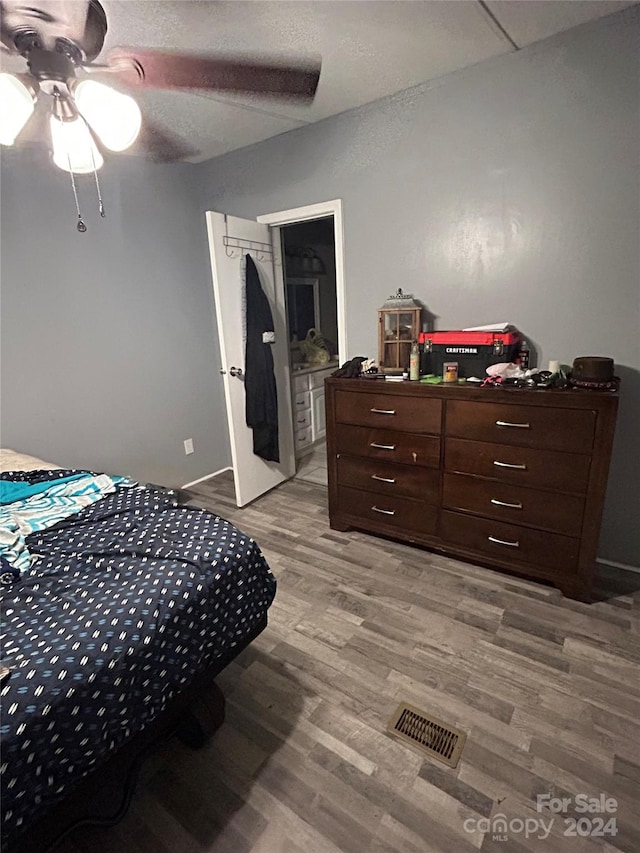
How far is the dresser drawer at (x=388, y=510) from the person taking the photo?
89.3 inches

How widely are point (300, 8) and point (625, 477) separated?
95.4 inches

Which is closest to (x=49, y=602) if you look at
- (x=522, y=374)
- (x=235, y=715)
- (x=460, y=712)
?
(x=235, y=715)

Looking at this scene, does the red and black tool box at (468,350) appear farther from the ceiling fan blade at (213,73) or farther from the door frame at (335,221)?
the ceiling fan blade at (213,73)

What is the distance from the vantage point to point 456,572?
2158mm

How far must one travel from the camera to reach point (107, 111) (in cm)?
119

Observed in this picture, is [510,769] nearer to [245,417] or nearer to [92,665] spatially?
[92,665]

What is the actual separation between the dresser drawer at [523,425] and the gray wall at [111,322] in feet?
7.07

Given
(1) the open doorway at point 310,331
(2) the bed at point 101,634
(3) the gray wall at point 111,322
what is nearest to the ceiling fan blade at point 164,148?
(3) the gray wall at point 111,322

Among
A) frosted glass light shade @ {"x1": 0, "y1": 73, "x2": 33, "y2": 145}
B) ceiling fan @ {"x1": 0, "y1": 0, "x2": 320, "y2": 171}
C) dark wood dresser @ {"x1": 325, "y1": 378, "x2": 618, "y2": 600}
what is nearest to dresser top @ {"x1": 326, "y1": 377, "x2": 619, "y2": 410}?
dark wood dresser @ {"x1": 325, "y1": 378, "x2": 618, "y2": 600}

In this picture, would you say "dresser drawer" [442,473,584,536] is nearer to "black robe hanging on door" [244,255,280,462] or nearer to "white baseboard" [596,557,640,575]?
"white baseboard" [596,557,640,575]

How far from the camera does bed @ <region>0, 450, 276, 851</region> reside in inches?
32.1

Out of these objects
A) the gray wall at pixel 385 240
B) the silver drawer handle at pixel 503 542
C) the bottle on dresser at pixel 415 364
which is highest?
the gray wall at pixel 385 240

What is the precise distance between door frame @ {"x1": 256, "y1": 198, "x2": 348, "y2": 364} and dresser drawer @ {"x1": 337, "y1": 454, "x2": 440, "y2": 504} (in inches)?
31.3

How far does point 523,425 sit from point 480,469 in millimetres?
304
